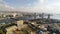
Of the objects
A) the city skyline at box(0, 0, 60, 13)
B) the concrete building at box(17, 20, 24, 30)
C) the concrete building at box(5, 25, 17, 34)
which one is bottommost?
the concrete building at box(5, 25, 17, 34)

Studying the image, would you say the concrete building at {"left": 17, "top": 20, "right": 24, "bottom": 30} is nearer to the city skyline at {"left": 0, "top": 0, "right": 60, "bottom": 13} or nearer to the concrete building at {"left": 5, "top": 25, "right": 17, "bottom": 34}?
the concrete building at {"left": 5, "top": 25, "right": 17, "bottom": 34}

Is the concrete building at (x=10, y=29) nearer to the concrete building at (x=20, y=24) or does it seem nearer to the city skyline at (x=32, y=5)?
the concrete building at (x=20, y=24)

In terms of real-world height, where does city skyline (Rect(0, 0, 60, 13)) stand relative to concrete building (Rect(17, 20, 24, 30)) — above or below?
above

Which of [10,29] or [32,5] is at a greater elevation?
[32,5]

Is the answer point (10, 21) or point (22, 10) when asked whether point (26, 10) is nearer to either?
point (22, 10)

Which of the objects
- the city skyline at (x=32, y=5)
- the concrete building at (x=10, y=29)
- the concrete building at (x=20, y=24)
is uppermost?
the city skyline at (x=32, y=5)

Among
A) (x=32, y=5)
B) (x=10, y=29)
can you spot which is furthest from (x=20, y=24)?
(x=32, y=5)

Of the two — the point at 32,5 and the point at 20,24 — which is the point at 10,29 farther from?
the point at 32,5

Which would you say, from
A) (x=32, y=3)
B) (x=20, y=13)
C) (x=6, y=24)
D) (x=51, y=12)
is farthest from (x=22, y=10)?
(x=51, y=12)

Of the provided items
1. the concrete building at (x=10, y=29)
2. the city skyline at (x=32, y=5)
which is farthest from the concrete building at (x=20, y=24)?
the city skyline at (x=32, y=5)

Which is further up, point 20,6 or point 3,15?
point 20,6

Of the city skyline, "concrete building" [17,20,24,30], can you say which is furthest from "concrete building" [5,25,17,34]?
the city skyline
